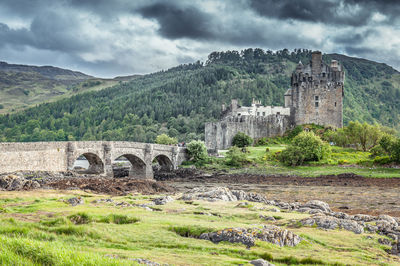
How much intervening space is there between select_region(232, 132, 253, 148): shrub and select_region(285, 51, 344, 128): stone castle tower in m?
13.4

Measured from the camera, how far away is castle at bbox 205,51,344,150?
8606 cm

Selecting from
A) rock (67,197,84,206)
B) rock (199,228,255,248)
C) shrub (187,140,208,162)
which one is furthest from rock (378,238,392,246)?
shrub (187,140,208,162)

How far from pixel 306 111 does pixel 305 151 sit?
2469 centimetres

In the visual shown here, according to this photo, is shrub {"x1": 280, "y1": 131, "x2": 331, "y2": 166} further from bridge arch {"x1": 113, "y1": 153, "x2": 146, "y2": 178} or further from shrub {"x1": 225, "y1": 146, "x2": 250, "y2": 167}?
bridge arch {"x1": 113, "y1": 153, "x2": 146, "y2": 178}

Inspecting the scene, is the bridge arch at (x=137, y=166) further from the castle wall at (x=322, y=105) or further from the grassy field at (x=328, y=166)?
the castle wall at (x=322, y=105)

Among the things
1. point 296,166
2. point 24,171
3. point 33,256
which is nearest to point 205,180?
point 296,166

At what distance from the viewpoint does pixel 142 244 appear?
42.8ft

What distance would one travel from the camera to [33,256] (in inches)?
313

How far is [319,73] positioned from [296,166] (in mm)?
32954

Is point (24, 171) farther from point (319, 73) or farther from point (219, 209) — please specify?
point (319, 73)

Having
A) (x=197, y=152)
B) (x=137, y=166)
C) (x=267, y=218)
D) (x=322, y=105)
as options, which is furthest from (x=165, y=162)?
(x=267, y=218)

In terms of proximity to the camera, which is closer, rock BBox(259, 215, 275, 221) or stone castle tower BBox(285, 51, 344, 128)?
rock BBox(259, 215, 275, 221)

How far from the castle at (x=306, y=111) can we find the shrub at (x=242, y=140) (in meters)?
2.60

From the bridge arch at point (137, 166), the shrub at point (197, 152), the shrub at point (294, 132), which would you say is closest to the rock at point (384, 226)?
the bridge arch at point (137, 166)
